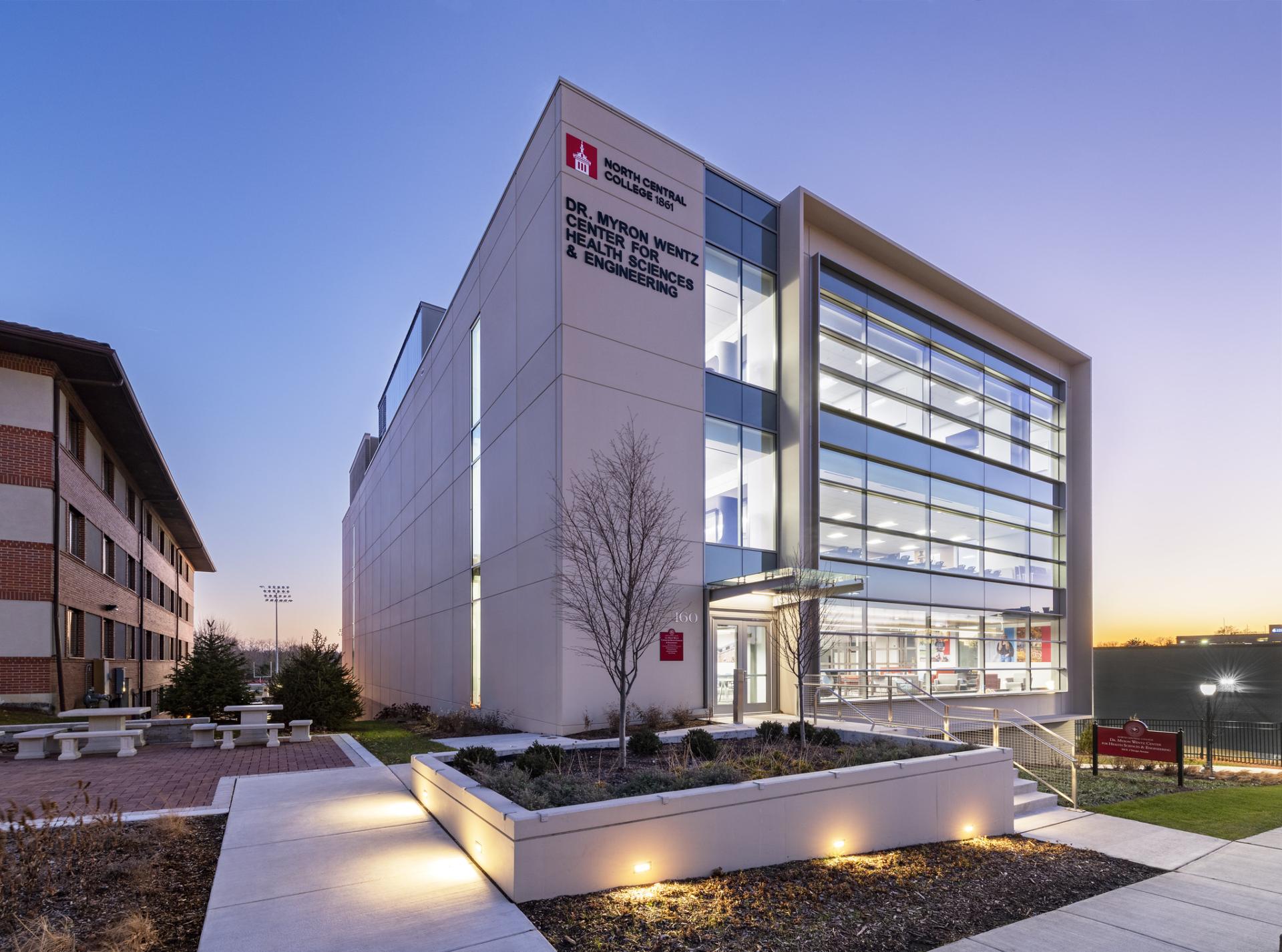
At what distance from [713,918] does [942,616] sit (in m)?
21.2

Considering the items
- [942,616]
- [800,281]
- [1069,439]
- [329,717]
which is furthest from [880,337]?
[329,717]

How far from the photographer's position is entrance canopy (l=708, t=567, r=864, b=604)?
605 inches

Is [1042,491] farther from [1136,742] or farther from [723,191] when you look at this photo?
[723,191]

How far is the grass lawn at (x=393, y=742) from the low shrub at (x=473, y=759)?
7.25 ft

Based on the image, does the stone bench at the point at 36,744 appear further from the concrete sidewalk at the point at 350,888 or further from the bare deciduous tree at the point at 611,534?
the bare deciduous tree at the point at 611,534

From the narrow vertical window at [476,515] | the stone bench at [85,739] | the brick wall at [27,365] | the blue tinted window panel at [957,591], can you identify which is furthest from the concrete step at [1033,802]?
the brick wall at [27,365]

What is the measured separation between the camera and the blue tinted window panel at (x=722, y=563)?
62.4 ft

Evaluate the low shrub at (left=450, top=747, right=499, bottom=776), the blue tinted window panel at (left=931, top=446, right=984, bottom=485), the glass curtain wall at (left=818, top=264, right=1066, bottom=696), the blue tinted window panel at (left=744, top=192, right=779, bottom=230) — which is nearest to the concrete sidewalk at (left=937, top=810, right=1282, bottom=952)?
the low shrub at (left=450, top=747, right=499, bottom=776)

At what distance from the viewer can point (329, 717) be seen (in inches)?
803

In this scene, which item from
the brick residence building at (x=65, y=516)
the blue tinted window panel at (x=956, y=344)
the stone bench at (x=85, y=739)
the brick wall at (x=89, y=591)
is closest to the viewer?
the stone bench at (x=85, y=739)

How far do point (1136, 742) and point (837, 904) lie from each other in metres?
12.6

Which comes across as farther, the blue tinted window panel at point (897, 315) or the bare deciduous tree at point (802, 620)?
the blue tinted window panel at point (897, 315)

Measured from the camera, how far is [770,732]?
530 inches

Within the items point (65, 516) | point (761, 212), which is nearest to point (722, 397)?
point (761, 212)
